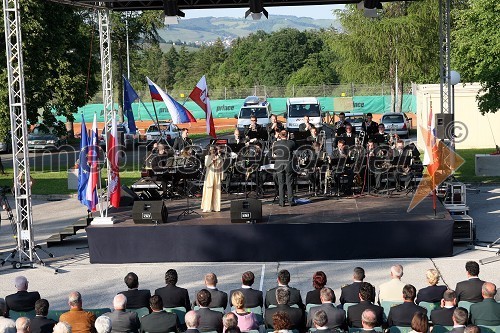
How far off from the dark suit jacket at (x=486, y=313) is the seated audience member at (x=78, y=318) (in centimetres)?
468

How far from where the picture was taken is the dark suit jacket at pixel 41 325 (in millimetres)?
10977

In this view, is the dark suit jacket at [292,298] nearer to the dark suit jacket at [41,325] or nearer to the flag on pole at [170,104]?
the dark suit jacket at [41,325]

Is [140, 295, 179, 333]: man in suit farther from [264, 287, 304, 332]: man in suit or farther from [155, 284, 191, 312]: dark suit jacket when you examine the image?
[155, 284, 191, 312]: dark suit jacket

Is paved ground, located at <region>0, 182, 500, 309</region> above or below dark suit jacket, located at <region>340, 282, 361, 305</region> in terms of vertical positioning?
below

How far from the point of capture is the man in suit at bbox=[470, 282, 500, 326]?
10.9 m

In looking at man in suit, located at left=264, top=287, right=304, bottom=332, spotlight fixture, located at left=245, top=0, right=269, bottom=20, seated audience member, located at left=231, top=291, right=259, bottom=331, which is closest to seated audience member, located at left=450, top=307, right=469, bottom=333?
man in suit, located at left=264, top=287, right=304, bottom=332

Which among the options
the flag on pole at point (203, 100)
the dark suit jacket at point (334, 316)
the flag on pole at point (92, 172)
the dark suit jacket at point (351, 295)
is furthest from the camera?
the flag on pole at point (203, 100)

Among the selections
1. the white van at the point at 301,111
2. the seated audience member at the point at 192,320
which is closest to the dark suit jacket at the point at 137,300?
the seated audience member at the point at 192,320

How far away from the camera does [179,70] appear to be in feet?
336

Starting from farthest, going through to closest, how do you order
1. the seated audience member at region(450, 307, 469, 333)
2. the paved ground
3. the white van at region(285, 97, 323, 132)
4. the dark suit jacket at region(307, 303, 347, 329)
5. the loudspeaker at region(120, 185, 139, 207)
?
the white van at region(285, 97, 323, 132)
the loudspeaker at region(120, 185, 139, 207)
the paved ground
the dark suit jacket at region(307, 303, 347, 329)
the seated audience member at region(450, 307, 469, 333)

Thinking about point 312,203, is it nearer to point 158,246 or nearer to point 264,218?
point 264,218

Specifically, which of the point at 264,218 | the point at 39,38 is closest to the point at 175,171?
the point at 264,218

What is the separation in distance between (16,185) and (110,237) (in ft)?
7.25

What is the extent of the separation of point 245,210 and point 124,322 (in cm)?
764
